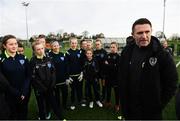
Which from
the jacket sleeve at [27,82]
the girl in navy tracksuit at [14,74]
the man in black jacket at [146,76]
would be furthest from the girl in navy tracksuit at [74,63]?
the man in black jacket at [146,76]

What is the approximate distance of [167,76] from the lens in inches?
155

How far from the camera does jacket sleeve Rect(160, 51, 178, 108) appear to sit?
3.90 metres

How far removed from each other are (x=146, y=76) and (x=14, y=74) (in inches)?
125

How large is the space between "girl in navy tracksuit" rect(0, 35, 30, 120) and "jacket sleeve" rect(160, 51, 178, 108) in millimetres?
3238

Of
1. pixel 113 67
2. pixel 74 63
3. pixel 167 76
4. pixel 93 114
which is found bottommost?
pixel 93 114

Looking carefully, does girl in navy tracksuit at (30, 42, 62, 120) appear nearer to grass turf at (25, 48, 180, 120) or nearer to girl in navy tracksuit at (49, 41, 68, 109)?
grass turf at (25, 48, 180, 120)

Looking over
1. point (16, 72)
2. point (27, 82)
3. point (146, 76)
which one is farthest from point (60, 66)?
point (146, 76)

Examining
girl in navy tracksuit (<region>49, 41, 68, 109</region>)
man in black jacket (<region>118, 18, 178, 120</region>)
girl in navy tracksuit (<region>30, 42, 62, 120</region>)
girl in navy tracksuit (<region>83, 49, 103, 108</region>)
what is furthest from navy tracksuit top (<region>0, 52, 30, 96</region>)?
man in black jacket (<region>118, 18, 178, 120</region>)

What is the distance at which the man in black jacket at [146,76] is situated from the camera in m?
3.91

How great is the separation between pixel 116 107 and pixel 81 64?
158 cm

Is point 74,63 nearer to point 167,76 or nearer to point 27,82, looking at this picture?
point 27,82

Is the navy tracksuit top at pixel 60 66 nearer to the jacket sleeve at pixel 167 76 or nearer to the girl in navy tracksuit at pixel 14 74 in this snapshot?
the girl in navy tracksuit at pixel 14 74

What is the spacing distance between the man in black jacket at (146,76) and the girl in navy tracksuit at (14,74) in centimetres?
277

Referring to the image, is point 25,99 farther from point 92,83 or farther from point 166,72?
point 166,72
